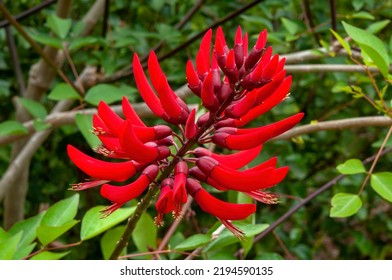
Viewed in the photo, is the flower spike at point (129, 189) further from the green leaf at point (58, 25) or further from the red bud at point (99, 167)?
the green leaf at point (58, 25)

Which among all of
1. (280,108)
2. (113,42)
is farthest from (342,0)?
(113,42)

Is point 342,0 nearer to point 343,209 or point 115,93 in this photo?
point 115,93

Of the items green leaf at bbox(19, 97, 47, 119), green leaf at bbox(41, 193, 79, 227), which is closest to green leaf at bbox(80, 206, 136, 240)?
green leaf at bbox(41, 193, 79, 227)

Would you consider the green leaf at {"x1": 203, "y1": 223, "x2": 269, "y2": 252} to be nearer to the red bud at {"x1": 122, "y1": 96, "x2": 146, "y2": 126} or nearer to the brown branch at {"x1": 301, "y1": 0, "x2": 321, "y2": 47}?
the red bud at {"x1": 122, "y1": 96, "x2": 146, "y2": 126}

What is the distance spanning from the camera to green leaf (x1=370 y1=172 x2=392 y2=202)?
100cm

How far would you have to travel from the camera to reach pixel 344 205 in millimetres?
1045

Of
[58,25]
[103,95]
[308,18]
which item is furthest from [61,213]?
[308,18]

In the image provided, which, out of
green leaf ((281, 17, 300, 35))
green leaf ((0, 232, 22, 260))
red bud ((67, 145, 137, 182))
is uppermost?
red bud ((67, 145, 137, 182))

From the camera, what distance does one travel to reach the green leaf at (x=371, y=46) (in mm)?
1016

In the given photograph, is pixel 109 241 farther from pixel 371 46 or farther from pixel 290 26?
pixel 290 26

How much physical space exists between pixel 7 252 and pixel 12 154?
4.19ft

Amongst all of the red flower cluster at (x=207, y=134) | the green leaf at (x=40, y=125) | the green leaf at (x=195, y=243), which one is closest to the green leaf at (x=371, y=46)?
the red flower cluster at (x=207, y=134)

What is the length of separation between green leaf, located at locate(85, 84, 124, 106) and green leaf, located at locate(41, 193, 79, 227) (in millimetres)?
425

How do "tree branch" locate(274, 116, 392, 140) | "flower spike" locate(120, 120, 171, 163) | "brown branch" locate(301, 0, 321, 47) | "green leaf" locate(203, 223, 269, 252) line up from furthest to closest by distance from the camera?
"brown branch" locate(301, 0, 321, 47)
"tree branch" locate(274, 116, 392, 140)
"green leaf" locate(203, 223, 269, 252)
"flower spike" locate(120, 120, 171, 163)
